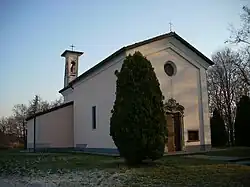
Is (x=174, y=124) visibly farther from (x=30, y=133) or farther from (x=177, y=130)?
(x=30, y=133)

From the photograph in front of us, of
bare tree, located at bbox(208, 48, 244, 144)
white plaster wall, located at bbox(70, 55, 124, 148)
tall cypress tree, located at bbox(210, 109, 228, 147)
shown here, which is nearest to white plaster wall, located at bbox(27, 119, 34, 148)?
white plaster wall, located at bbox(70, 55, 124, 148)

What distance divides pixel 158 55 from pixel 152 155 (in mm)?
9531

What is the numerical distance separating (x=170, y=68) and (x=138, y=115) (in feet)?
30.2

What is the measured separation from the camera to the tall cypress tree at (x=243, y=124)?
24594 mm

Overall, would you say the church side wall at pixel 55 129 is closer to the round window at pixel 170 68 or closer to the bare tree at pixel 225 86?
the round window at pixel 170 68

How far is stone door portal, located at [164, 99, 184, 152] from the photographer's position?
62.5ft

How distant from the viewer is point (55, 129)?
1073 inches

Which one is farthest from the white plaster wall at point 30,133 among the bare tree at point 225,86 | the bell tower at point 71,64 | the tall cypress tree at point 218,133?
the bare tree at point 225,86

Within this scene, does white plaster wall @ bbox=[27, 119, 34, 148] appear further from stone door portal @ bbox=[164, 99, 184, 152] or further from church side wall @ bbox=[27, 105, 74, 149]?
stone door portal @ bbox=[164, 99, 184, 152]

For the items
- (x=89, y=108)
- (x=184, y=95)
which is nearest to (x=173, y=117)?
(x=184, y=95)

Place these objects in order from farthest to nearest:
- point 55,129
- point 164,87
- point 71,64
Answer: point 71,64 < point 55,129 < point 164,87

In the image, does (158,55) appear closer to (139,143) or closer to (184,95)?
(184,95)

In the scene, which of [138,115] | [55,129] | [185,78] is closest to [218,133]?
[185,78]

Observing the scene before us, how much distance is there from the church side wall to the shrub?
627 inches
